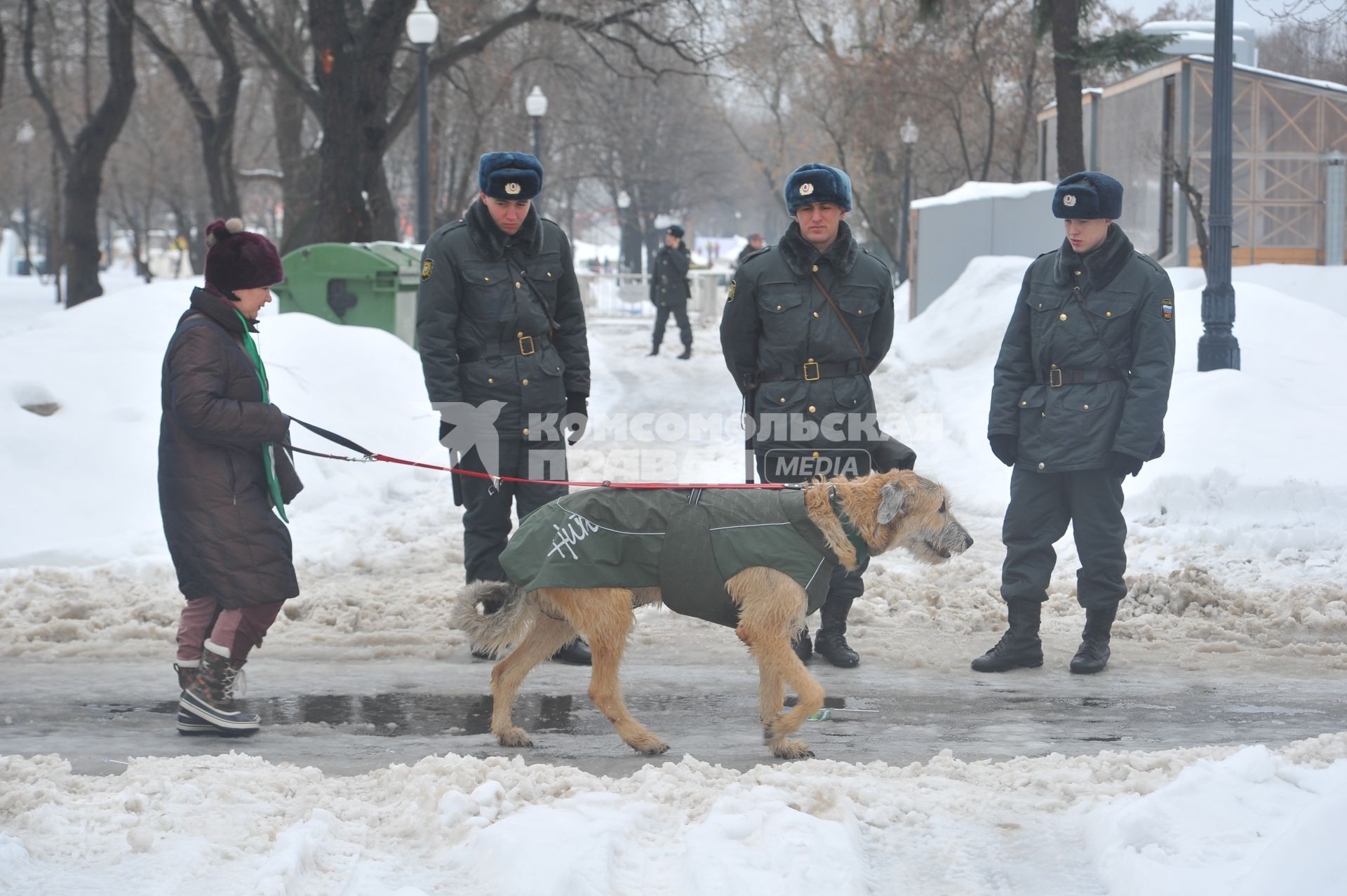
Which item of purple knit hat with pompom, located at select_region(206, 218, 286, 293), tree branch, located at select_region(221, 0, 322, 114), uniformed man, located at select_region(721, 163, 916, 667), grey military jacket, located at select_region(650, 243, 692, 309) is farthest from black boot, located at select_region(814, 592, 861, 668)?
tree branch, located at select_region(221, 0, 322, 114)

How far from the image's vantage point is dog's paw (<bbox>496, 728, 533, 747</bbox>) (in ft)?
16.3

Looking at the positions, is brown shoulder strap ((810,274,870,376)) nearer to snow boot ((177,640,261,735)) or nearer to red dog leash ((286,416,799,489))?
red dog leash ((286,416,799,489))

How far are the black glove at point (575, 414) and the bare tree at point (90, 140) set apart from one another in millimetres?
18733

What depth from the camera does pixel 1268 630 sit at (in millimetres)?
6715

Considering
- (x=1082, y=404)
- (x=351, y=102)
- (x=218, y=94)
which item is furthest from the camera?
(x=218, y=94)

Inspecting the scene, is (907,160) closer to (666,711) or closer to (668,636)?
(668,636)

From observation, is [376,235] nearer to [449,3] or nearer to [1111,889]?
[449,3]

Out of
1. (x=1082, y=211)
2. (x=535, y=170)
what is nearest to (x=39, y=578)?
(x=535, y=170)

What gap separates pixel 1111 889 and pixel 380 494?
307 inches

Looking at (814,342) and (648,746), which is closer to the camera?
(648,746)

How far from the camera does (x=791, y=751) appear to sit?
482 centimetres

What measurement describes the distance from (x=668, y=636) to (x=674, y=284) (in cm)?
1386

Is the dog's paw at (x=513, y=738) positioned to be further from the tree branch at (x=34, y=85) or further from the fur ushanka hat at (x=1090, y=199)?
the tree branch at (x=34, y=85)

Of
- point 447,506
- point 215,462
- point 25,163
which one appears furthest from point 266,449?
point 25,163
